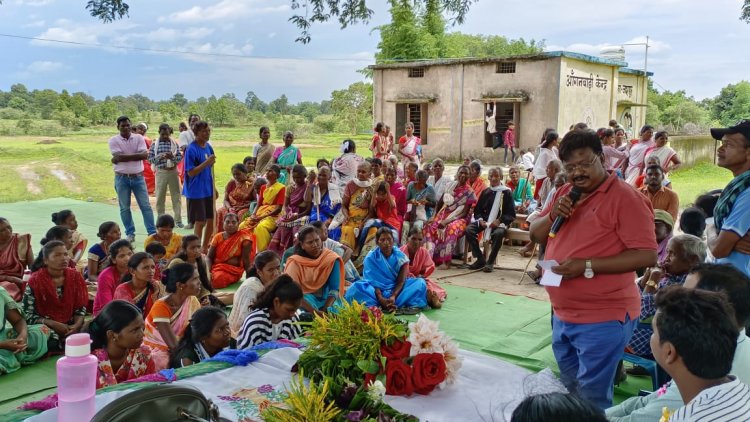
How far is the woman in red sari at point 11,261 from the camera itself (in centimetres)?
519

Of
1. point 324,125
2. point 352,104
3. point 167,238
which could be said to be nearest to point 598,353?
point 167,238

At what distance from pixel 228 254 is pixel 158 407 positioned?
16.5 ft

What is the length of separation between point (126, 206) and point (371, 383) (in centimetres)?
653

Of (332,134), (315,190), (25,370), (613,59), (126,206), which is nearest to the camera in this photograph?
(25,370)

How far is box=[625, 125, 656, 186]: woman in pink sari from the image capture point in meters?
8.67

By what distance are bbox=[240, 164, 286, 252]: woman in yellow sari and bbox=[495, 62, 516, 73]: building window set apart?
445 inches

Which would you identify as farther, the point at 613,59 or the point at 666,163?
the point at 613,59

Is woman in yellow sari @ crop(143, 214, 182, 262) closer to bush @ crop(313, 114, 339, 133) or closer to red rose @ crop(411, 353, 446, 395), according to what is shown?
red rose @ crop(411, 353, 446, 395)

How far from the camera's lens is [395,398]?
282 centimetres

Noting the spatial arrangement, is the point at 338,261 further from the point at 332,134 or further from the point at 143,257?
the point at 332,134

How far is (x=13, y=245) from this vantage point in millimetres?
5383

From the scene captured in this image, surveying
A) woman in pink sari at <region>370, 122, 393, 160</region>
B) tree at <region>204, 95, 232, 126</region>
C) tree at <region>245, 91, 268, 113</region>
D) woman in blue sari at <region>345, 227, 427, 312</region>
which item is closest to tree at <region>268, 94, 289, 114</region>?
tree at <region>245, 91, 268, 113</region>

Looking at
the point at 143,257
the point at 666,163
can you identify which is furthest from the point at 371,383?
the point at 666,163

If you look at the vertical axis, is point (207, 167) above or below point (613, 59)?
below
